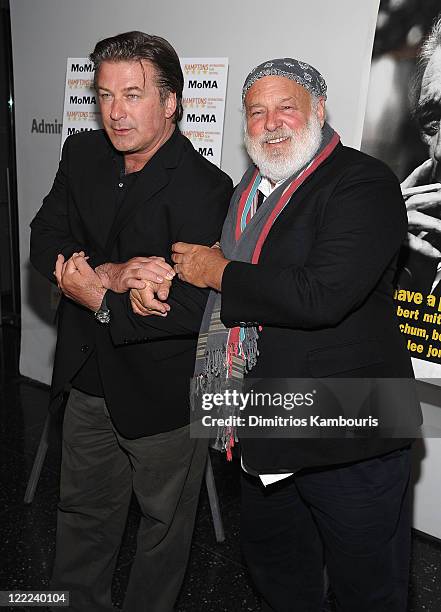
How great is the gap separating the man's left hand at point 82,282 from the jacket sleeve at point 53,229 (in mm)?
138

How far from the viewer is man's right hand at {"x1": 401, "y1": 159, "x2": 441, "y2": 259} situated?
2.32 metres

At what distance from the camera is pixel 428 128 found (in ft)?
7.59

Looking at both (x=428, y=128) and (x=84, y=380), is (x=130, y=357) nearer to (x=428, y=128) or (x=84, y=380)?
(x=84, y=380)

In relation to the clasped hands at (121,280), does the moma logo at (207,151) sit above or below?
above

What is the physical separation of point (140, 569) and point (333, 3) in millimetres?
2181

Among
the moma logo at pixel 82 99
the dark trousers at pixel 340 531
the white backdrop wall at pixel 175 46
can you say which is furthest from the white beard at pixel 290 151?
the moma logo at pixel 82 99

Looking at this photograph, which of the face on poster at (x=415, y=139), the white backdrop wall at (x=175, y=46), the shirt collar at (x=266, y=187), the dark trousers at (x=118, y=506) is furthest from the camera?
the white backdrop wall at (x=175, y=46)

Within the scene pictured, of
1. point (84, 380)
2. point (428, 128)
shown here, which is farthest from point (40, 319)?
point (428, 128)

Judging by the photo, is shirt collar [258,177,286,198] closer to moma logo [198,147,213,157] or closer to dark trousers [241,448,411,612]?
dark trousers [241,448,411,612]

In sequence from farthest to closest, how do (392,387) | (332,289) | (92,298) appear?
(92,298) → (392,387) → (332,289)

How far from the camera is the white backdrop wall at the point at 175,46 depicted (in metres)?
2.59

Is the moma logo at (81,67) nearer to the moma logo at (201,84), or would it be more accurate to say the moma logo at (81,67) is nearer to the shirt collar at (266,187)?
the moma logo at (201,84)

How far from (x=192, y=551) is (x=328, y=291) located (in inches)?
61.2

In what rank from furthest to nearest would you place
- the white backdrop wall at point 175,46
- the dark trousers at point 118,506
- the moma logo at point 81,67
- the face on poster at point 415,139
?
the moma logo at point 81,67, the white backdrop wall at point 175,46, the face on poster at point 415,139, the dark trousers at point 118,506
